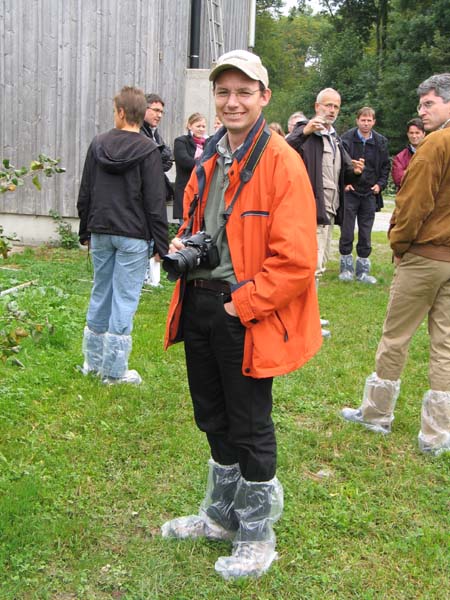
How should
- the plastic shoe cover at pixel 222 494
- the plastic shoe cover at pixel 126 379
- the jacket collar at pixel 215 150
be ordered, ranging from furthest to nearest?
the plastic shoe cover at pixel 126 379
the plastic shoe cover at pixel 222 494
the jacket collar at pixel 215 150

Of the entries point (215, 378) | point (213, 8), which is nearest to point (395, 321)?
point (215, 378)

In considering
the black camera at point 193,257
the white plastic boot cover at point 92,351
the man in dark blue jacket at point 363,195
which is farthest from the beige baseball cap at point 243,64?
the man in dark blue jacket at point 363,195

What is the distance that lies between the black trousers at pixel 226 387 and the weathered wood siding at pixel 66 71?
8.22 meters

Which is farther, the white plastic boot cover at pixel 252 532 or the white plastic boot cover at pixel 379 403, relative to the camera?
the white plastic boot cover at pixel 379 403

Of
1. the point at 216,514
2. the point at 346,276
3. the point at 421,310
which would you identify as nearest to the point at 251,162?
the point at 216,514

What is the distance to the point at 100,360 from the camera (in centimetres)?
536

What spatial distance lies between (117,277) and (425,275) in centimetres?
224

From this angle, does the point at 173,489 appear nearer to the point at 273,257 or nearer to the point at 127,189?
the point at 273,257

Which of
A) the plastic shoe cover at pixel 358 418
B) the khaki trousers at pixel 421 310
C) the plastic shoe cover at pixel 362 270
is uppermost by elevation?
the khaki trousers at pixel 421 310

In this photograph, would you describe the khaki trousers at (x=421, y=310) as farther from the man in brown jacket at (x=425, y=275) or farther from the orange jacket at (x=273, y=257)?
the orange jacket at (x=273, y=257)

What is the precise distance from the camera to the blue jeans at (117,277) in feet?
16.7

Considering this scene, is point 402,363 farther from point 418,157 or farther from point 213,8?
point 213,8

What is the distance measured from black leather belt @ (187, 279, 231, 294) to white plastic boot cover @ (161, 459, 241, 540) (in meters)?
0.95

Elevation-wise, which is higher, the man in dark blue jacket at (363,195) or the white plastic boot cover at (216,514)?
the man in dark blue jacket at (363,195)
